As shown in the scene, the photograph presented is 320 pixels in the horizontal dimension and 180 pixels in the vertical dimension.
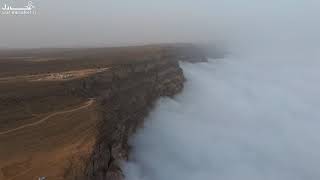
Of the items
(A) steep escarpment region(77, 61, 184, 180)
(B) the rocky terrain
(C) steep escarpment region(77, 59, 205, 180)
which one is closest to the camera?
(B) the rocky terrain

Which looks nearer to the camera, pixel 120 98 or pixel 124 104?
pixel 124 104

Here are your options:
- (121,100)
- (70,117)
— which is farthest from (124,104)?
(70,117)

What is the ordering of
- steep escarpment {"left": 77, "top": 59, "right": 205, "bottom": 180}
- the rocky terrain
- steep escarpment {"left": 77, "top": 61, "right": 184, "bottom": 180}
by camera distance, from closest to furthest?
the rocky terrain → steep escarpment {"left": 77, "top": 59, "right": 205, "bottom": 180} → steep escarpment {"left": 77, "top": 61, "right": 184, "bottom": 180}

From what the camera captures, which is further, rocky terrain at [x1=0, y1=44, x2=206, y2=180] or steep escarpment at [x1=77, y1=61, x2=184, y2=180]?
steep escarpment at [x1=77, y1=61, x2=184, y2=180]

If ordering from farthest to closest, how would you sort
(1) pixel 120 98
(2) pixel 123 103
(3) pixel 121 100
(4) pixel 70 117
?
(1) pixel 120 98 → (3) pixel 121 100 → (2) pixel 123 103 → (4) pixel 70 117

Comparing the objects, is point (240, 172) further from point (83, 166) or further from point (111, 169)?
point (83, 166)

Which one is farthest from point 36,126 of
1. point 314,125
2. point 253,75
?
point 253,75

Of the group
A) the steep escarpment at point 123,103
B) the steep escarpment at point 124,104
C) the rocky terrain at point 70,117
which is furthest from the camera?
the steep escarpment at point 123,103

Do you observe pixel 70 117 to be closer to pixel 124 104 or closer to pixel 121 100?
pixel 124 104
